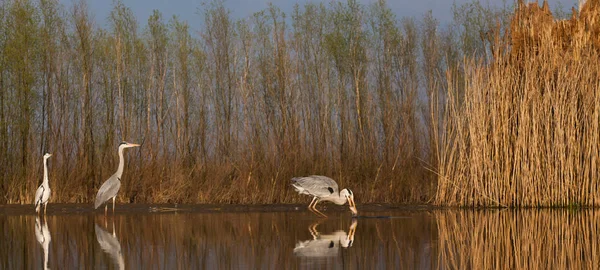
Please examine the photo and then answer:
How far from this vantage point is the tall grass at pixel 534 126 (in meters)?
12.2

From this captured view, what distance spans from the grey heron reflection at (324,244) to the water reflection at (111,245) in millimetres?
1482

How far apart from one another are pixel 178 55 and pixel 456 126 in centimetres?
720

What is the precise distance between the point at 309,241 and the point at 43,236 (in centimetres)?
305

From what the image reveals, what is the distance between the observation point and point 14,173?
48.3 ft

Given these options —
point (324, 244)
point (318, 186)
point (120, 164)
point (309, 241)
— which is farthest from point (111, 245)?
point (120, 164)

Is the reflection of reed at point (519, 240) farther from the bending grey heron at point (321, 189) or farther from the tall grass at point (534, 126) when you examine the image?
the bending grey heron at point (321, 189)

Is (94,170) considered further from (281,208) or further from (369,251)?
(369,251)

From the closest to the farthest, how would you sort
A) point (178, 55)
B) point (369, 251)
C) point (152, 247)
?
point (369, 251) < point (152, 247) < point (178, 55)

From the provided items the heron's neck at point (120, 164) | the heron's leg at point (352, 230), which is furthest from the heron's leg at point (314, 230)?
the heron's neck at point (120, 164)

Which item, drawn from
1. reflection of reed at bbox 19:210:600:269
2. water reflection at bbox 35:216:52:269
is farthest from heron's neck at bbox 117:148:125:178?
water reflection at bbox 35:216:52:269

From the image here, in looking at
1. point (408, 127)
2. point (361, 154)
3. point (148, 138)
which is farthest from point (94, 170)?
point (408, 127)

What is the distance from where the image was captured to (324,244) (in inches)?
313

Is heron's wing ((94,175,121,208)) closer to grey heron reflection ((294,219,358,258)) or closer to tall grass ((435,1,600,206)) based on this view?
grey heron reflection ((294,219,358,258))

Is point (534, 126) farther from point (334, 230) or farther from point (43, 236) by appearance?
point (43, 236)
